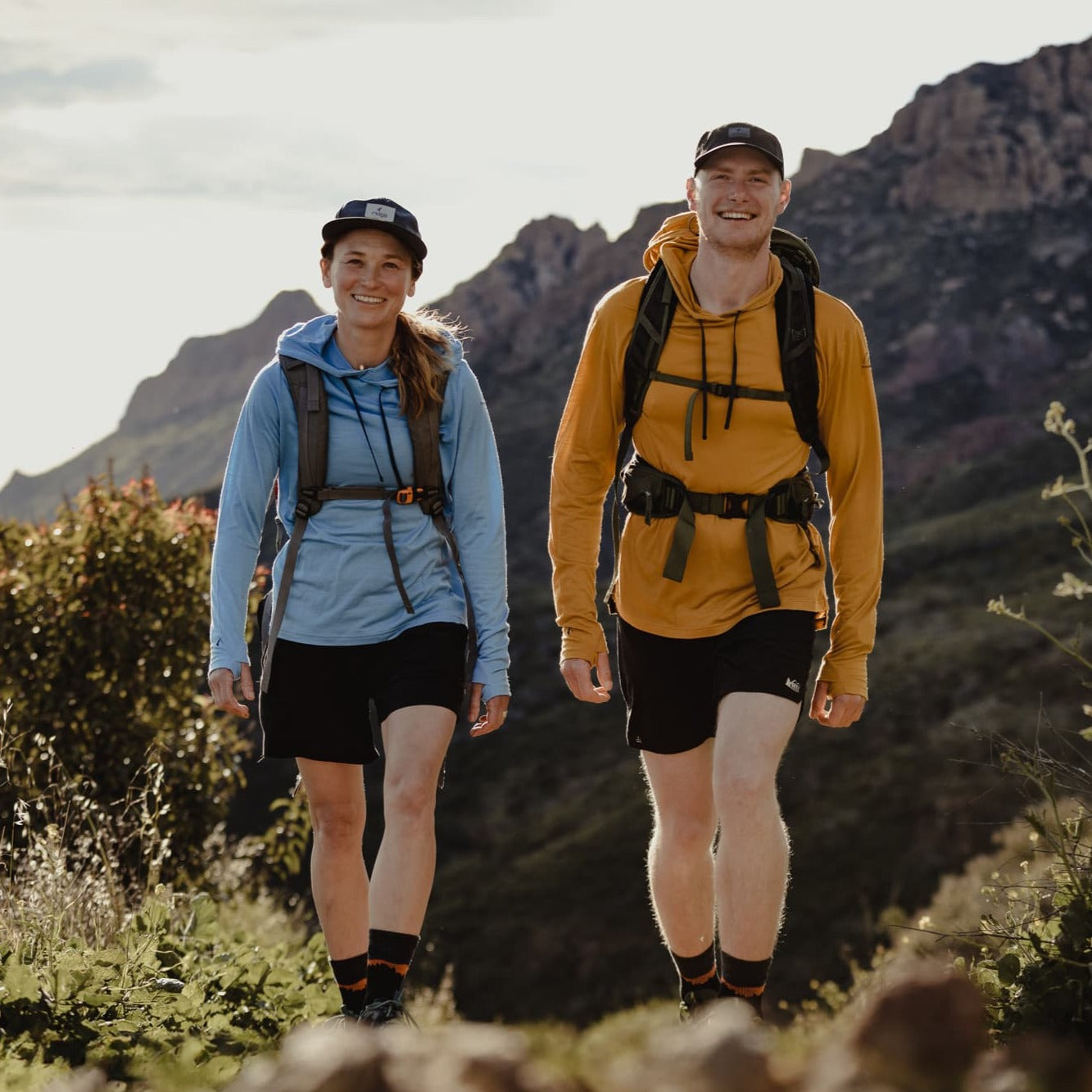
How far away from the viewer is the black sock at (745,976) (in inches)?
164

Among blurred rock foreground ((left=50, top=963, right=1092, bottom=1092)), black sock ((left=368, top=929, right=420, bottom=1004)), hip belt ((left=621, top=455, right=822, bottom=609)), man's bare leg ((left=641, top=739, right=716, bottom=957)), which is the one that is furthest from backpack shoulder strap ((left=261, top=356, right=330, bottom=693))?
blurred rock foreground ((left=50, top=963, right=1092, bottom=1092))

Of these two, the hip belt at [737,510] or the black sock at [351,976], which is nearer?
the hip belt at [737,510]

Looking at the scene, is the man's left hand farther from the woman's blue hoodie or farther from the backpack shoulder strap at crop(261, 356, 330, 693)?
the backpack shoulder strap at crop(261, 356, 330, 693)

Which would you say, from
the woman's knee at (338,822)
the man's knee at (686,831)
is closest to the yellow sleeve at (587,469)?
the man's knee at (686,831)

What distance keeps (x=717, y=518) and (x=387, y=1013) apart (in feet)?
5.87

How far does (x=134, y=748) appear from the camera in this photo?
10039 millimetres

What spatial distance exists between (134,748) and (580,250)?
325 ft

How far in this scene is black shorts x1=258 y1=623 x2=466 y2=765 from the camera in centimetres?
455

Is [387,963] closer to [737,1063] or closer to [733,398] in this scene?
[733,398]

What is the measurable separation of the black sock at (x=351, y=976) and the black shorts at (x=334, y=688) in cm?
69

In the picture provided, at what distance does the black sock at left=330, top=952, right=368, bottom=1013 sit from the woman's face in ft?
6.93

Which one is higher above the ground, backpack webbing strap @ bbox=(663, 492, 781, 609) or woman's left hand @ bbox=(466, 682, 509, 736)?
backpack webbing strap @ bbox=(663, 492, 781, 609)

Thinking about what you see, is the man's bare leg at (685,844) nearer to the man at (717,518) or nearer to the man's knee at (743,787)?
the man at (717,518)

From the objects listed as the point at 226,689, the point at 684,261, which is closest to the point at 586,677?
the point at 226,689
